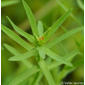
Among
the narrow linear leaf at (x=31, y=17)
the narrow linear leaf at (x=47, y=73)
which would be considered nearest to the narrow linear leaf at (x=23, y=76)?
the narrow linear leaf at (x=47, y=73)

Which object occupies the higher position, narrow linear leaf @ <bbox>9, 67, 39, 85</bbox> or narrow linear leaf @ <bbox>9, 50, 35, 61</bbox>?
narrow linear leaf @ <bbox>9, 50, 35, 61</bbox>

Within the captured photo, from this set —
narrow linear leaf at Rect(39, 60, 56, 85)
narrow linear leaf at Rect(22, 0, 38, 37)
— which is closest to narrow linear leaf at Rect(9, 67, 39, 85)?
narrow linear leaf at Rect(39, 60, 56, 85)

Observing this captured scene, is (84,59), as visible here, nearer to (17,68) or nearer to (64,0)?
(17,68)

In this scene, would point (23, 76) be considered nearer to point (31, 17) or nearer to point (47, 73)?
point (47, 73)

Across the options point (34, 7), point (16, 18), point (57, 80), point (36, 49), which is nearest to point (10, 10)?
point (16, 18)

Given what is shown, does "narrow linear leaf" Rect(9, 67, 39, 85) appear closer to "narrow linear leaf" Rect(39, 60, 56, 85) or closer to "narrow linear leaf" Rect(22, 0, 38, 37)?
"narrow linear leaf" Rect(39, 60, 56, 85)

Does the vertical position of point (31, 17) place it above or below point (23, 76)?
above

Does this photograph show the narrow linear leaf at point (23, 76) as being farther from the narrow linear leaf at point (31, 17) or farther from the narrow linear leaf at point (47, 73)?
the narrow linear leaf at point (31, 17)

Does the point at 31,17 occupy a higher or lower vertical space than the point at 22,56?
higher

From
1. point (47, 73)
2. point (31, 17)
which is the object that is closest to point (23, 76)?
point (47, 73)

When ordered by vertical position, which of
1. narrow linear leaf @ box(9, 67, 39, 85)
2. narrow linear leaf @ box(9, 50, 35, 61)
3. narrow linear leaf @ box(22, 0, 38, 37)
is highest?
narrow linear leaf @ box(22, 0, 38, 37)

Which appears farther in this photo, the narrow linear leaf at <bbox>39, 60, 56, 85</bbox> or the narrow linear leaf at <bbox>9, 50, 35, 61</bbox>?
the narrow linear leaf at <bbox>39, 60, 56, 85</bbox>
